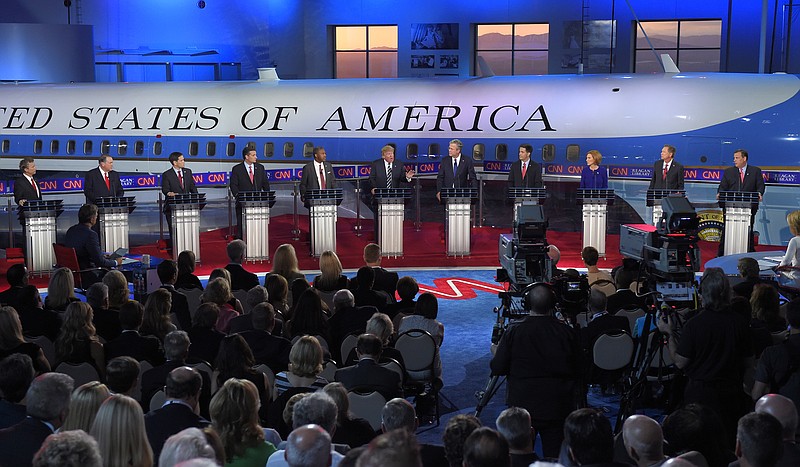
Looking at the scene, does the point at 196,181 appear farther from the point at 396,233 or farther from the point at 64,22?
the point at 64,22

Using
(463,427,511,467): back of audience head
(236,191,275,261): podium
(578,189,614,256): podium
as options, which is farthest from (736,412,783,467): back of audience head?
(236,191,275,261): podium

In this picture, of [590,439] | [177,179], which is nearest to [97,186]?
[177,179]

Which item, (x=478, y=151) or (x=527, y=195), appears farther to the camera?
(x=478, y=151)

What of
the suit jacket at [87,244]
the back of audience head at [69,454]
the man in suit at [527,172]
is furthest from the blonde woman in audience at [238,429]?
the man in suit at [527,172]

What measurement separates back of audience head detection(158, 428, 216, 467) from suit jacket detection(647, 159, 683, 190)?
50.1ft

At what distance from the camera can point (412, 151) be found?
902 inches

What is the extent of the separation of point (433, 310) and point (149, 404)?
338 centimetres

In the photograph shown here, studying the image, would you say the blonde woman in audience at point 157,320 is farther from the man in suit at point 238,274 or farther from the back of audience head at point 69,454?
the back of audience head at point 69,454

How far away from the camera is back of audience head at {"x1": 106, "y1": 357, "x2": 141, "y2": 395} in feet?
24.0

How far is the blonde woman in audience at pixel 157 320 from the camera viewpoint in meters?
9.70

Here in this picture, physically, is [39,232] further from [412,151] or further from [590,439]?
[590,439]

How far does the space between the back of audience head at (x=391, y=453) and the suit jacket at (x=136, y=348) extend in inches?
210

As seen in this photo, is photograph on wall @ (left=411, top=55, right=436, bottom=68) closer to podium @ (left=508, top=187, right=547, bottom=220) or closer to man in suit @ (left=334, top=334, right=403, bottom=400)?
podium @ (left=508, top=187, right=547, bottom=220)

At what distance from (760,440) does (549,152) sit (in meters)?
16.6
